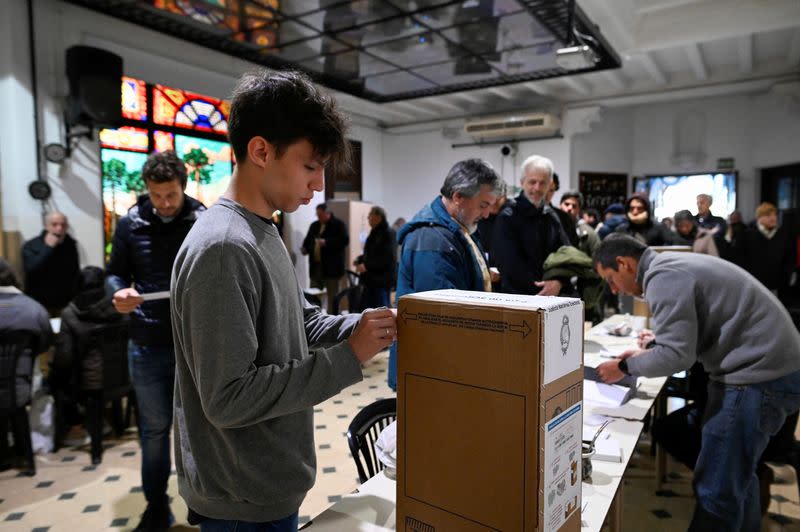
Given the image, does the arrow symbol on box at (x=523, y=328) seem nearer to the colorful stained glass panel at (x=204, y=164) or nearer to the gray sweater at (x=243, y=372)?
the gray sweater at (x=243, y=372)

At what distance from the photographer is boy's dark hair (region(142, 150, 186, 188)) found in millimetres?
2131

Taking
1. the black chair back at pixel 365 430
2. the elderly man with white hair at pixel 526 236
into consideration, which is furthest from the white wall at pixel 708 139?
the black chair back at pixel 365 430

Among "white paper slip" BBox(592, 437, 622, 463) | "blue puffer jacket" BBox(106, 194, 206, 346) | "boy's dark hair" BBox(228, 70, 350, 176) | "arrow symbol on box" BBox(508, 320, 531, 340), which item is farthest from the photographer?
"blue puffer jacket" BBox(106, 194, 206, 346)

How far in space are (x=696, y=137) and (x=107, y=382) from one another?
31.2ft

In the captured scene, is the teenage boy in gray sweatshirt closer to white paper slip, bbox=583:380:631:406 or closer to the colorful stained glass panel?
white paper slip, bbox=583:380:631:406

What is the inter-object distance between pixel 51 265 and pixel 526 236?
4.38 metres

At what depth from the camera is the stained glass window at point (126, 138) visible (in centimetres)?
564

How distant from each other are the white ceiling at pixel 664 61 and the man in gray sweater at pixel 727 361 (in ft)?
14.2

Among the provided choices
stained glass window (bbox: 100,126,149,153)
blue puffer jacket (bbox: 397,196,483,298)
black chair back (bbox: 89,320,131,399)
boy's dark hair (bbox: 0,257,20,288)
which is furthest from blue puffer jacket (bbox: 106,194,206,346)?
stained glass window (bbox: 100,126,149,153)

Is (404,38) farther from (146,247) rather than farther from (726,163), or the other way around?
(726,163)

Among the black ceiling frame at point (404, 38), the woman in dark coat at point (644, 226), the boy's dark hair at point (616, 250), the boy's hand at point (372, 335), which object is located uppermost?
the black ceiling frame at point (404, 38)

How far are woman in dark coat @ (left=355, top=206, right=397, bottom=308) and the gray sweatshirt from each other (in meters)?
4.13

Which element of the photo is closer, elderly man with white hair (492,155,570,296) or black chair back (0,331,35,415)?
black chair back (0,331,35,415)

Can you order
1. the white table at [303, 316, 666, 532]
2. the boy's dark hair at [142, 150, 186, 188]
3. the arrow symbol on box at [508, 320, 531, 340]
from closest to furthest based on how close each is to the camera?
the arrow symbol on box at [508, 320, 531, 340] → the white table at [303, 316, 666, 532] → the boy's dark hair at [142, 150, 186, 188]
